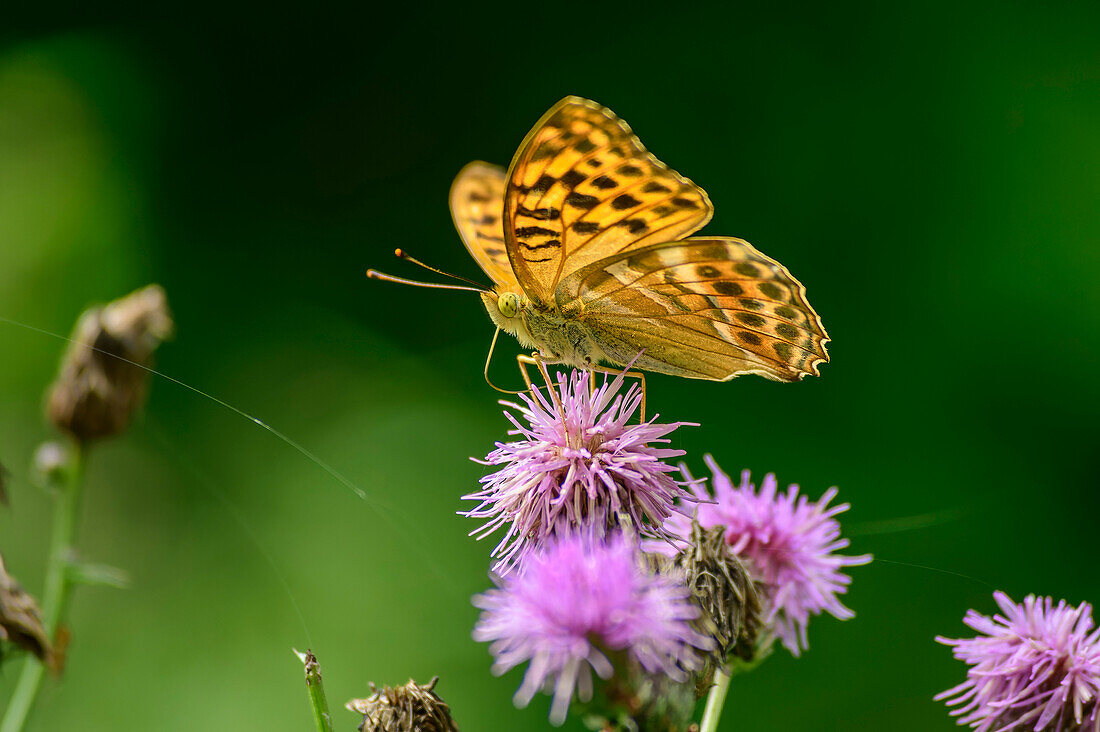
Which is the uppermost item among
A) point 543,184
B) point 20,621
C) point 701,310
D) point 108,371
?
point 543,184

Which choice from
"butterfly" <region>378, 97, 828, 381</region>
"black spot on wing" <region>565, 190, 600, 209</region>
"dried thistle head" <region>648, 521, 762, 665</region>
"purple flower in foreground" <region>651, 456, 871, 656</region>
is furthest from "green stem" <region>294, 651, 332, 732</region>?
"black spot on wing" <region>565, 190, 600, 209</region>

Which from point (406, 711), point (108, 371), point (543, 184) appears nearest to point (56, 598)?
point (108, 371)

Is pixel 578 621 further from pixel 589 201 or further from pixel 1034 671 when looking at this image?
pixel 589 201

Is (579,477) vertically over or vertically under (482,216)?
under

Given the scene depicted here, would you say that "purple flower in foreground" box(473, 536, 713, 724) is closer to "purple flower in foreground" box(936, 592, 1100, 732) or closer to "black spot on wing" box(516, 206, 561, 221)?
"purple flower in foreground" box(936, 592, 1100, 732)

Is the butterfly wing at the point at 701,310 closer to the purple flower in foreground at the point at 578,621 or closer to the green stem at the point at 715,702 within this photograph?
the green stem at the point at 715,702
